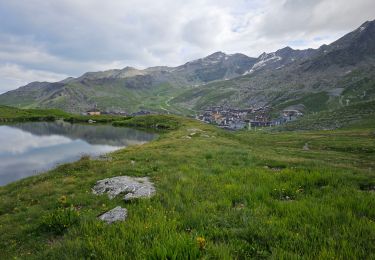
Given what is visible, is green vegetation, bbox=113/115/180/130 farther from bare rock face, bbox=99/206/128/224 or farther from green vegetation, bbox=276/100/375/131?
green vegetation, bbox=276/100/375/131

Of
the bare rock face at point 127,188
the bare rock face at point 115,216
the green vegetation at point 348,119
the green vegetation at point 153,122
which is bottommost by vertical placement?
the green vegetation at point 348,119

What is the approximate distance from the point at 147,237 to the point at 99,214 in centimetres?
461

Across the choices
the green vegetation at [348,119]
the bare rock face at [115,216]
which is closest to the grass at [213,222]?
the bare rock face at [115,216]

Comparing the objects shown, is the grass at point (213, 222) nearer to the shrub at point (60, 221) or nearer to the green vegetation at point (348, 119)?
the shrub at point (60, 221)

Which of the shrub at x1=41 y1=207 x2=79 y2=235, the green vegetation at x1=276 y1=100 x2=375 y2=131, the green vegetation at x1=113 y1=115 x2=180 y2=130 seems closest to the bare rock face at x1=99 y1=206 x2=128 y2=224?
the shrub at x1=41 y1=207 x2=79 y2=235

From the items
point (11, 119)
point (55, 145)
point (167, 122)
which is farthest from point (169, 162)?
point (11, 119)

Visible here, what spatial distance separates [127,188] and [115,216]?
168 inches

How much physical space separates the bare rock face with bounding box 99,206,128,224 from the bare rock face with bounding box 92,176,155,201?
1.74m

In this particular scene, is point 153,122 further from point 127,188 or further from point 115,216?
point 115,216

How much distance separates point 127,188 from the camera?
1462 centimetres

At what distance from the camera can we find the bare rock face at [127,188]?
43.6 feet

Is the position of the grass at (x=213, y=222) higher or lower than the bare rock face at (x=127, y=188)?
higher

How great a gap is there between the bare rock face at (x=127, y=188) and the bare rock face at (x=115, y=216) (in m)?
1.74

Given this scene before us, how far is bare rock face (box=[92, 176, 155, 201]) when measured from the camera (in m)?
13.3
